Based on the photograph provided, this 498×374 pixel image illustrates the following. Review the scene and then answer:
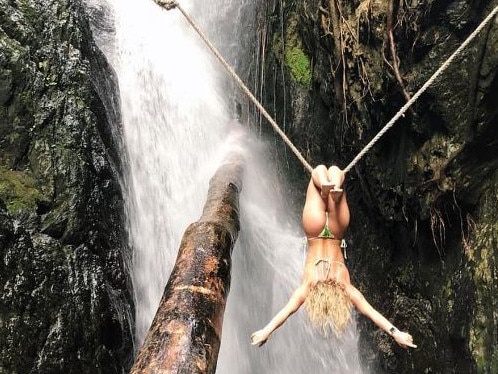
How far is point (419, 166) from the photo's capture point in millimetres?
4801

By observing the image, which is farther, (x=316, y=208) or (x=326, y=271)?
(x=316, y=208)

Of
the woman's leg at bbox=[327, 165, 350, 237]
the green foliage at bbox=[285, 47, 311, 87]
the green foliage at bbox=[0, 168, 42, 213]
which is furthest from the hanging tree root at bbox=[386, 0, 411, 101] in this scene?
the green foliage at bbox=[0, 168, 42, 213]

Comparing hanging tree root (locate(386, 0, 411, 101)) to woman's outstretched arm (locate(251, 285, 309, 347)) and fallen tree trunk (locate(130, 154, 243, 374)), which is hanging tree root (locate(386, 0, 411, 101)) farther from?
woman's outstretched arm (locate(251, 285, 309, 347))

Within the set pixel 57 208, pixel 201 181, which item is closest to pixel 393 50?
pixel 57 208

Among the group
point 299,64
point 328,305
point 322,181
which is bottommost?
point 328,305

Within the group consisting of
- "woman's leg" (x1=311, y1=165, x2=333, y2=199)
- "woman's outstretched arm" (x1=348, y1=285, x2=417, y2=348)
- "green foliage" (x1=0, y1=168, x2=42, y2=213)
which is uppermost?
"green foliage" (x1=0, y1=168, x2=42, y2=213)

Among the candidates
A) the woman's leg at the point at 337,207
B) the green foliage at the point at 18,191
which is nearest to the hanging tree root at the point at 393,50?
the woman's leg at the point at 337,207

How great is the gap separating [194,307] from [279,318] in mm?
621

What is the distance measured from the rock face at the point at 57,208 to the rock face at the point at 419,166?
122 inches

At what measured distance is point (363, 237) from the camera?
650cm

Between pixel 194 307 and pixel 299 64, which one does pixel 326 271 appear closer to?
pixel 194 307

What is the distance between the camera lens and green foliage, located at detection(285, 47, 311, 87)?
24.2 ft

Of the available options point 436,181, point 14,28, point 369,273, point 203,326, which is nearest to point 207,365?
point 203,326

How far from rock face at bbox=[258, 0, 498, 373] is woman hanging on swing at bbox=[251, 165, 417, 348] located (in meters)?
1.53
